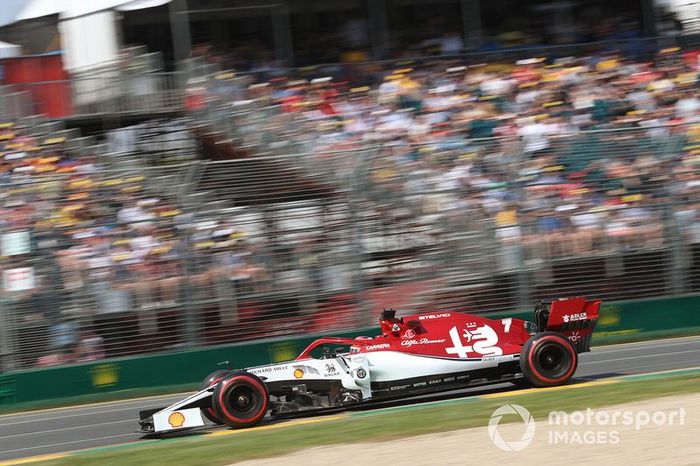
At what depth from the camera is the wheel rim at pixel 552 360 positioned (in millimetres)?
11050

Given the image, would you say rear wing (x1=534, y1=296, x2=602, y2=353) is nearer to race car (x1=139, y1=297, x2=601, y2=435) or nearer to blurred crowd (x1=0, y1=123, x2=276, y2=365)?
race car (x1=139, y1=297, x2=601, y2=435)

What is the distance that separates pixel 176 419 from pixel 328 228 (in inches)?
211

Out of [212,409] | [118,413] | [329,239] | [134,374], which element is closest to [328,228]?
[329,239]

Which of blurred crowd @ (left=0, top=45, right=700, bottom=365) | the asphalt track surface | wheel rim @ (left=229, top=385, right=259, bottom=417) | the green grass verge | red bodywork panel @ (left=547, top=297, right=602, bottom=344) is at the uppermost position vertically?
blurred crowd @ (left=0, top=45, right=700, bottom=365)

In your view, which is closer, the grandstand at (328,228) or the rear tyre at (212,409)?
the rear tyre at (212,409)

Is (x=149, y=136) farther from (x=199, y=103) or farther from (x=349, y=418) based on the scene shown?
(x=349, y=418)

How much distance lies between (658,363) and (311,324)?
15.5 feet

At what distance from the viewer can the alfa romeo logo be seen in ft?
27.6

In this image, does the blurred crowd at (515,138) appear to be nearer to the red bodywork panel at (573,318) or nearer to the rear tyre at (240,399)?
the red bodywork panel at (573,318)

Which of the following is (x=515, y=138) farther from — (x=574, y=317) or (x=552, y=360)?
(x=552, y=360)

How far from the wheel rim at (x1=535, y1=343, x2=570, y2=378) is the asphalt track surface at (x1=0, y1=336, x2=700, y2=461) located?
25.7 inches

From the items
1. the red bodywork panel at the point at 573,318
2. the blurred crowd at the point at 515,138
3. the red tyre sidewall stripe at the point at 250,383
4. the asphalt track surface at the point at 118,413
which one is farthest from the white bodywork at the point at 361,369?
the blurred crowd at the point at 515,138

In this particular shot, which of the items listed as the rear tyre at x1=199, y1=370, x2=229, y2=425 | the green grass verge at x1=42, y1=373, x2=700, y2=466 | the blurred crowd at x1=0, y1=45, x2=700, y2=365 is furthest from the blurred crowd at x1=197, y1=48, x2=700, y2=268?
the rear tyre at x1=199, y1=370, x2=229, y2=425

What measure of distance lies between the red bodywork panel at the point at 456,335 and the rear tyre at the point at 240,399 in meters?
0.70
